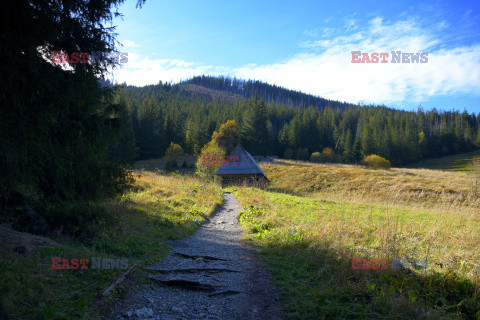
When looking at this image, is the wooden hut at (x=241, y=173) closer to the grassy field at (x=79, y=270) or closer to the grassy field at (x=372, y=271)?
the grassy field at (x=79, y=270)

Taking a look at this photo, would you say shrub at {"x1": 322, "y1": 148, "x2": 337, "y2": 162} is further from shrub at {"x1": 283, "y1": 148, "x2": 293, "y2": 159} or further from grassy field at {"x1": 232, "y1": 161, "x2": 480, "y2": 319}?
grassy field at {"x1": 232, "y1": 161, "x2": 480, "y2": 319}

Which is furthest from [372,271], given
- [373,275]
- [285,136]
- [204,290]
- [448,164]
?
[448,164]

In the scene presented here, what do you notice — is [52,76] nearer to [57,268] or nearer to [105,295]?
[57,268]

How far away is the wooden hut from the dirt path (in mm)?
22515

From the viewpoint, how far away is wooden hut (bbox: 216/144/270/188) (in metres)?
29.5

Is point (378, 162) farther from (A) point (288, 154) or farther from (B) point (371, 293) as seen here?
(B) point (371, 293)

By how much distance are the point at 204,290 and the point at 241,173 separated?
25.2 meters

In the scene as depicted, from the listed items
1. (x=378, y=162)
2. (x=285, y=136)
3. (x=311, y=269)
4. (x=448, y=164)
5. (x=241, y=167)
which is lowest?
(x=311, y=269)

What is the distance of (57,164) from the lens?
17.6 ft

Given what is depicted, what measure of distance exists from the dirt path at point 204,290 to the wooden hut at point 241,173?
22.5 meters

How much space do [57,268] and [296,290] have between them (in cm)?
410

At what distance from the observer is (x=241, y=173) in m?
29.6

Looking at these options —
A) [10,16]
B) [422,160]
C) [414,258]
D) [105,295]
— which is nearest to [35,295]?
[105,295]

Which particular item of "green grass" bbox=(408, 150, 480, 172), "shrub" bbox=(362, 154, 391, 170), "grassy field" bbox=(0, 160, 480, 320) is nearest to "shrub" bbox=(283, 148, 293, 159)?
"shrub" bbox=(362, 154, 391, 170)
